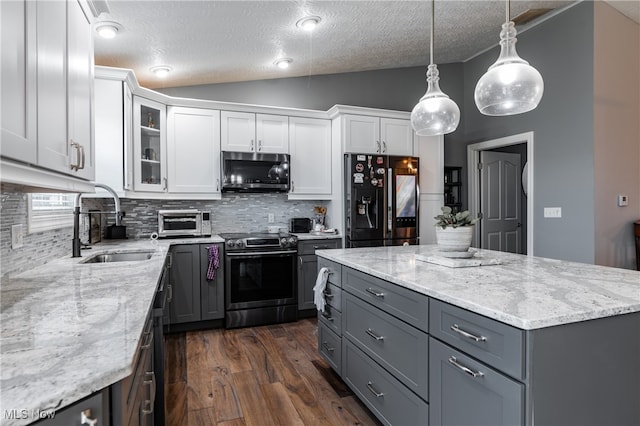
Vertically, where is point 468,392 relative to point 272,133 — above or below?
below

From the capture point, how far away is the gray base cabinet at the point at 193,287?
345 cm

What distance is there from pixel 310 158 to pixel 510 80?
2728 millimetres

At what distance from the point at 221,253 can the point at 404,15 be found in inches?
115

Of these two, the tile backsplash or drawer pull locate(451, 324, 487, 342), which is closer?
drawer pull locate(451, 324, 487, 342)

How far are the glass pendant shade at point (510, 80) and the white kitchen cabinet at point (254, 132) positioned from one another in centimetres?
261

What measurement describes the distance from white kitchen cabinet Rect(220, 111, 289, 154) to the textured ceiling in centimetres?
51

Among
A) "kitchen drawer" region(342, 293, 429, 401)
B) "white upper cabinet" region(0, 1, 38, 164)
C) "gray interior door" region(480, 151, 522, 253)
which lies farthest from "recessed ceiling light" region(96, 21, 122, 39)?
"gray interior door" region(480, 151, 522, 253)

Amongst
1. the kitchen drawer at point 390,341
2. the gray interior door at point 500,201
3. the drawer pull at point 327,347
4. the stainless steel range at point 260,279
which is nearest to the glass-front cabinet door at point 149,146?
the stainless steel range at point 260,279

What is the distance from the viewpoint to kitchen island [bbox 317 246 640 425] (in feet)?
3.69

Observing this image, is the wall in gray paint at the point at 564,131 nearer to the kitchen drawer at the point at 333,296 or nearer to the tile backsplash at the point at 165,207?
the tile backsplash at the point at 165,207

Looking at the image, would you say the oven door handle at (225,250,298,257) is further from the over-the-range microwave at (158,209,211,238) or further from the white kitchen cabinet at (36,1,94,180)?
the white kitchen cabinet at (36,1,94,180)

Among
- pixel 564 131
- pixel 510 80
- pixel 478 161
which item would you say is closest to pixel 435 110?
pixel 510 80

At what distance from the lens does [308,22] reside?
3.03 m

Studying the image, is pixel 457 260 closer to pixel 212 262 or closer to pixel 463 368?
pixel 463 368
